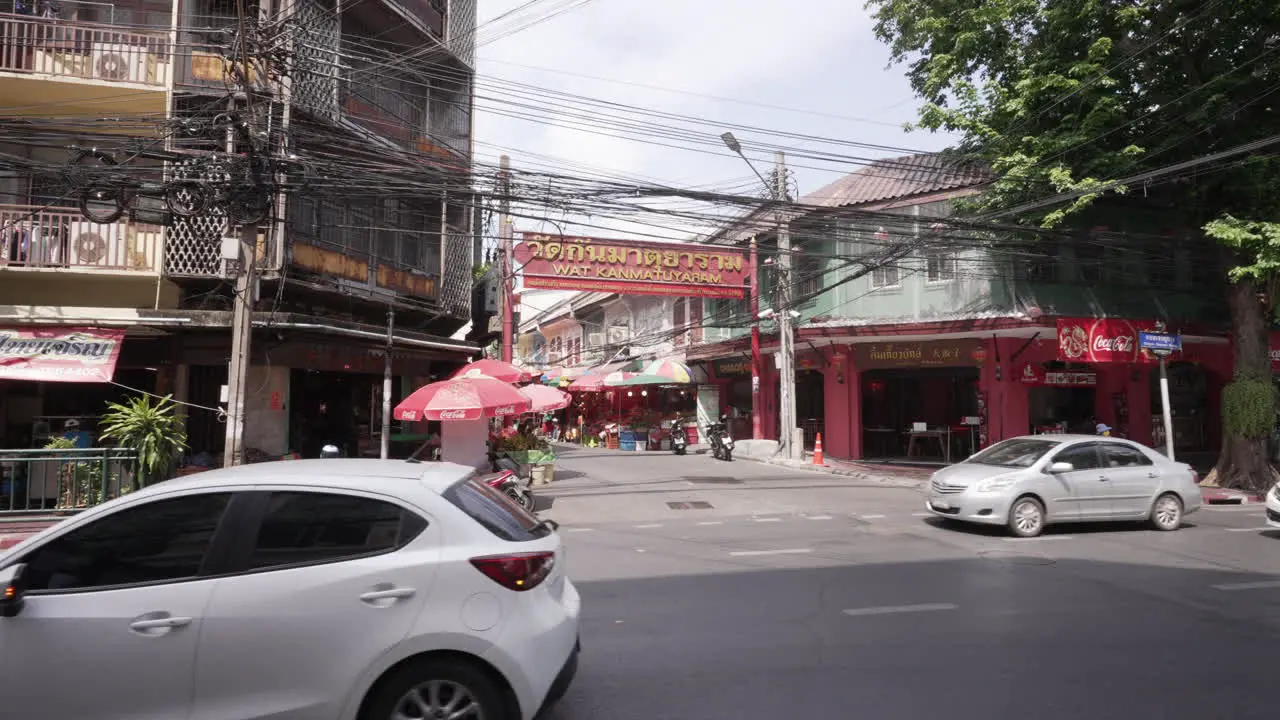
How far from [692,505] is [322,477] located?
35.4 ft

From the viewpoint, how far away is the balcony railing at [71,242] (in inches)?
485

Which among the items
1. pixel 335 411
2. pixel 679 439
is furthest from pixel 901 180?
pixel 335 411

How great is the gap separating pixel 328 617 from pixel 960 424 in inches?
872

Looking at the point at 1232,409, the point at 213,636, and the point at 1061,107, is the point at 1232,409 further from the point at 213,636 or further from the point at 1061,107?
the point at 213,636

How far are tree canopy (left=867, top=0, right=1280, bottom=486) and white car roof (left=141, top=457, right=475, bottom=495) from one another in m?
14.2

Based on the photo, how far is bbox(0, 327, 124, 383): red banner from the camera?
11258 mm

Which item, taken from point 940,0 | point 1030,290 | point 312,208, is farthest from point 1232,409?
point 312,208

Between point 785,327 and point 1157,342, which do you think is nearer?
point 1157,342

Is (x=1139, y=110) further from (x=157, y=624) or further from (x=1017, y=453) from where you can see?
(x=157, y=624)

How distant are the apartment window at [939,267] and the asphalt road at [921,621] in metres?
8.83

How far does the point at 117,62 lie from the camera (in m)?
12.9

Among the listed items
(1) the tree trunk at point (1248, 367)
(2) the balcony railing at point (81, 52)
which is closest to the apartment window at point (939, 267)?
(1) the tree trunk at point (1248, 367)

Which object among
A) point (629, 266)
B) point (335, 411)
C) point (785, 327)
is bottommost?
point (335, 411)

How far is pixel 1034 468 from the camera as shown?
10234mm
